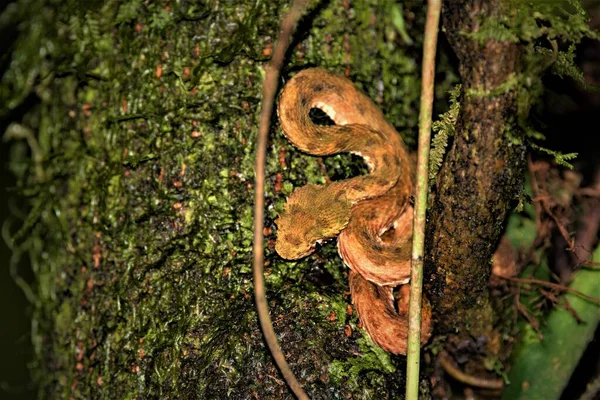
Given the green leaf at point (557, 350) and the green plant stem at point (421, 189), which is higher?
the green plant stem at point (421, 189)

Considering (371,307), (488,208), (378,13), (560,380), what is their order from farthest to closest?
(378,13) → (560,380) → (371,307) → (488,208)

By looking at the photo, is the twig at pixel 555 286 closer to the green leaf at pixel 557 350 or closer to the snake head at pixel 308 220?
the green leaf at pixel 557 350

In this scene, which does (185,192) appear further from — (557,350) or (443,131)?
(557,350)

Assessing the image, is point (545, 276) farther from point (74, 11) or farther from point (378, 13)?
point (74, 11)

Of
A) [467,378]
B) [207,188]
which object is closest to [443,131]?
[207,188]

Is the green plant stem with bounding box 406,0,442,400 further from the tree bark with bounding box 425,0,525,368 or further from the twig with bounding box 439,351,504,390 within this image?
the twig with bounding box 439,351,504,390

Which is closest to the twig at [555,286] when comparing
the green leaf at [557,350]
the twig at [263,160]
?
the green leaf at [557,350]

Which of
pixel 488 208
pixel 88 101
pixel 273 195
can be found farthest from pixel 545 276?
pixel 88 101
